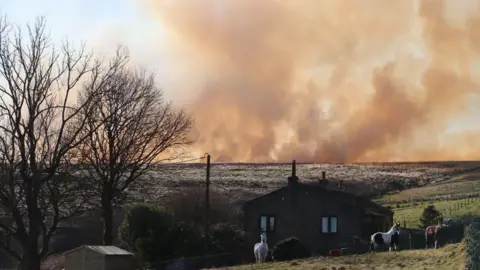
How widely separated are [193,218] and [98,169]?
20.2 meters

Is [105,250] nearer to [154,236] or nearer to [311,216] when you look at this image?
[154,236]

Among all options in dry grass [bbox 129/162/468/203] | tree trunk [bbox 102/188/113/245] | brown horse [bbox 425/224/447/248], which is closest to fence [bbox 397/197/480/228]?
dry grass [bbox 129/162/468/203]

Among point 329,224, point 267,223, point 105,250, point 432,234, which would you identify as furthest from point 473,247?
point 267,223

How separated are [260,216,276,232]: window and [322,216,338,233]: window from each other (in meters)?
4.73

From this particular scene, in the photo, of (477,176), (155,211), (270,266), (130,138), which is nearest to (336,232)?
(155,211)

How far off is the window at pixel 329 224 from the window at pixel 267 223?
4730 mm

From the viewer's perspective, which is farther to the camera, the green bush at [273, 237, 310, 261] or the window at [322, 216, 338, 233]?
the window at [322, 216, 338, 233]

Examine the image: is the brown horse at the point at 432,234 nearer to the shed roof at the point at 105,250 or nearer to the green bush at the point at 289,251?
the green bush at the point at 289,251

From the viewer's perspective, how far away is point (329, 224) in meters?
70.3

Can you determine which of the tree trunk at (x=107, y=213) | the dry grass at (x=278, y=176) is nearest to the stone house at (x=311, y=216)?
the tree trunk at (x=107, y=213)

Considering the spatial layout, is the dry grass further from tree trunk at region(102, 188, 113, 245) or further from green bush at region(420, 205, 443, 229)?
tree trunk at region(102, 188, 113, 245)

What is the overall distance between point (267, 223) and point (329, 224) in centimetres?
568

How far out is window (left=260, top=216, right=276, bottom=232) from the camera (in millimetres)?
71938

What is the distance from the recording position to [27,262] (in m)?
36.1
